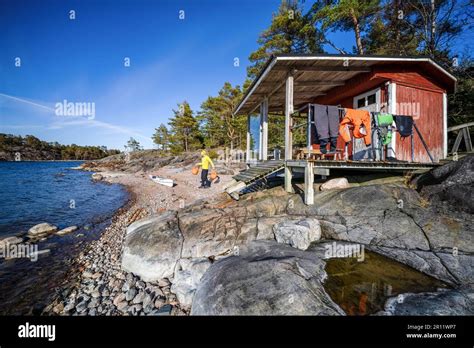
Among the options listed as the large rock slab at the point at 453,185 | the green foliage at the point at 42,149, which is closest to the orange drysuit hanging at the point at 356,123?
the large rock slab at the point at 453,185

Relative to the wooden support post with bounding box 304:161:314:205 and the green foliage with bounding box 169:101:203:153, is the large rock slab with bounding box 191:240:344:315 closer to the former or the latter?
the wooden support post with bounding box 304:161:314:205

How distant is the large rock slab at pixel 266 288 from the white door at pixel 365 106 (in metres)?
6.64

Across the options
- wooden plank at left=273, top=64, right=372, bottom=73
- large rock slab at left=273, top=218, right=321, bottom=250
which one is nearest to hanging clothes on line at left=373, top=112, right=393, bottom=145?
wooden plank at left=273, top=64, right=372, bottom=73

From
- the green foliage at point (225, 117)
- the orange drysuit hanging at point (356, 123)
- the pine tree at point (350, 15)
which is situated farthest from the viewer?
the green foliage at point (225, 117)

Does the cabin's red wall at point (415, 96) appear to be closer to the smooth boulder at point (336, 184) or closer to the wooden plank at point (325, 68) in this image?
the wooden plank at point (325, 68)

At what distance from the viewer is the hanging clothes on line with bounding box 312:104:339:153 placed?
20.5 feet

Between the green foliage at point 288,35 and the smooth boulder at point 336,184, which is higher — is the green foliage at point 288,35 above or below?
above

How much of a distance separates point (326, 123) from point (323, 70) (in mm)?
2908

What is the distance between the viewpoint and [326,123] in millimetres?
6266

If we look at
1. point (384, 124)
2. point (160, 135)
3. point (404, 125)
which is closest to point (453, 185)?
point (384, 124)

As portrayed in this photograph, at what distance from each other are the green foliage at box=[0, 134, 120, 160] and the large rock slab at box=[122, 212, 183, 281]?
425 feet

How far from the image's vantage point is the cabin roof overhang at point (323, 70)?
6875 mm
